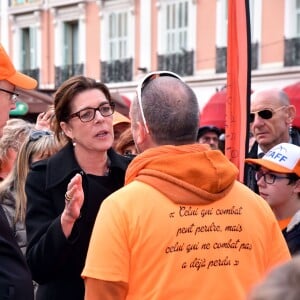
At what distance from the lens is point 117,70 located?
894 inches

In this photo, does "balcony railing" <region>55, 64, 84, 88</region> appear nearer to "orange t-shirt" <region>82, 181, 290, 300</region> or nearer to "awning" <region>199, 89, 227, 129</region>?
"awning" <region>199, 89, 227, 129</region>

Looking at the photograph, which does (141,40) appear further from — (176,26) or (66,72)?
(66,72)

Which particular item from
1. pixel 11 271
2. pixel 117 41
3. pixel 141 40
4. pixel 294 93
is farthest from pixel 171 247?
pixel 117 41

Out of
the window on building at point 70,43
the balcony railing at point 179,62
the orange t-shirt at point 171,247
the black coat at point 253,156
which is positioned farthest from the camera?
the window on building at point 70,43

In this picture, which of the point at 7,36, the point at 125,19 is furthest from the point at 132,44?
the point at 7,36

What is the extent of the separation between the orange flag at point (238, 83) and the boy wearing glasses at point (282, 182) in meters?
0.23

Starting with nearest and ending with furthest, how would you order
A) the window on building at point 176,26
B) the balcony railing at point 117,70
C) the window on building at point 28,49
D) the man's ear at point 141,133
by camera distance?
the man's ear at point 141,133 < the window on building at point 176,26 < the balcony railing at point 117,70 < the window on building at point 28,49

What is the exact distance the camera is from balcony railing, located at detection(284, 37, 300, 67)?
60.1 ft

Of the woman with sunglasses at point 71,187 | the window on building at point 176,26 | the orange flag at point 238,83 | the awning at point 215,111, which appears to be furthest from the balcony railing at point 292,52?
the woman with sunglasses at point 71,187

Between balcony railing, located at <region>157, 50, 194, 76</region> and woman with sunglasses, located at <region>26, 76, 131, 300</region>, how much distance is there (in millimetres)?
17488

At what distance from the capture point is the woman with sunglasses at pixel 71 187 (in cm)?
277

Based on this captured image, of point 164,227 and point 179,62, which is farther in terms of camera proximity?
point 179,62

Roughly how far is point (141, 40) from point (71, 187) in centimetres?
1960

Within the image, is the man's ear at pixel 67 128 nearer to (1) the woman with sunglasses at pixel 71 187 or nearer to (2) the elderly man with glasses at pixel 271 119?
(1) the woman with sunglasses at pixel 71 187
